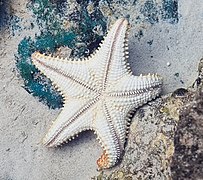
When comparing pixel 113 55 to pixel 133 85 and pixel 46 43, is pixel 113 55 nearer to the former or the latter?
pixel 133 85

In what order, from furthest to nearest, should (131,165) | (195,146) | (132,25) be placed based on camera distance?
(132,25) → (131,165) → (195,146)

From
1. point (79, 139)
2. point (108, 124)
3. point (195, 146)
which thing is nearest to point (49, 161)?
point (79, 139)

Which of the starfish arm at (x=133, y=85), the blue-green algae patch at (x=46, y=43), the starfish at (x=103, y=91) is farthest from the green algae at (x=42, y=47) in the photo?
the starfish arm at (x=133, y=85)

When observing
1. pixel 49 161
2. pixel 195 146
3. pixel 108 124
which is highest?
pixel 195 146

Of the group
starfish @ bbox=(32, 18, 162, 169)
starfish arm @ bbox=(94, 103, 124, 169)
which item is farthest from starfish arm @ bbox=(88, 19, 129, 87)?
starfish arm @ bbox=(94, 103, 124, 169)

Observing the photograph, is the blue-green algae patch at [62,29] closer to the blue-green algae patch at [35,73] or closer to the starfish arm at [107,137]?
the blue-green algae patch at [35,73]

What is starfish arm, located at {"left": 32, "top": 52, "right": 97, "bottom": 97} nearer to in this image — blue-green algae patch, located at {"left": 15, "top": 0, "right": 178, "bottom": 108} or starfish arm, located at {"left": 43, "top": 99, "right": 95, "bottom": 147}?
starfish arm, located at {"left": 43, "top": 99, "right": 95, "bottom": 147}

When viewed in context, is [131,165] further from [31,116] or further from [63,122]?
[31,116]

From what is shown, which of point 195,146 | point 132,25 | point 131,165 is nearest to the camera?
point 195,146
